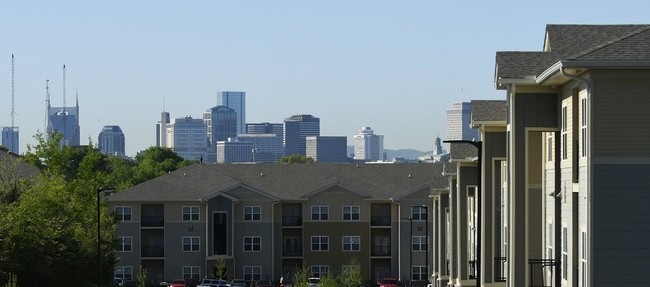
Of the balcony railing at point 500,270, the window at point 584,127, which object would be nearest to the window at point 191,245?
the balcony railing at point 500,270

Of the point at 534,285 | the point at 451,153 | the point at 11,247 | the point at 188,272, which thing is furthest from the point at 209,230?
the point at 534,285

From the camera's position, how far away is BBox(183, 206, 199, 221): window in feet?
347

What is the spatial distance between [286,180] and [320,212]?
5.13m

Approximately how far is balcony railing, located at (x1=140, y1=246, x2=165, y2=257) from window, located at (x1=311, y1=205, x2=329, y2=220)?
10.8 meters

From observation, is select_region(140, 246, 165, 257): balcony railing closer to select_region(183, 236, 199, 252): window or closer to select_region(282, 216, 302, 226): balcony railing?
select_region(183, 236, 199, 252): window

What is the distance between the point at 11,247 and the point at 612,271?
41.4 m

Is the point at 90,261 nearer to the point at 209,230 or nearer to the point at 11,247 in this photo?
the point at 11,247

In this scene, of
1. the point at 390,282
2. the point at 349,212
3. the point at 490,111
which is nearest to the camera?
the point at 490,111

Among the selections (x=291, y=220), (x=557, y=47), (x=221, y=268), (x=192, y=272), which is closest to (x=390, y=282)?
(x=221, y=268)

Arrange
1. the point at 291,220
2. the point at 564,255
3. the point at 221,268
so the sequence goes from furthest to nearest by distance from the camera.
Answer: the point at 291,220
the point at 221,268
the point at 564,255

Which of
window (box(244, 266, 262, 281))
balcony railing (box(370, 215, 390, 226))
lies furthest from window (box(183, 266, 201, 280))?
balcony railing (box(370, 215, 390, 226))

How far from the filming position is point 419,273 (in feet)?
354

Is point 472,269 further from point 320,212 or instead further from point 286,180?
point 286,180

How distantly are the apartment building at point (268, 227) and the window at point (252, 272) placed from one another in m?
0.07
